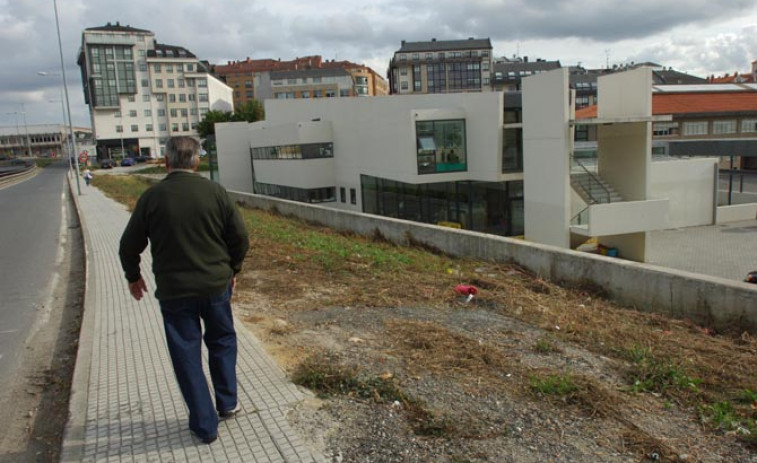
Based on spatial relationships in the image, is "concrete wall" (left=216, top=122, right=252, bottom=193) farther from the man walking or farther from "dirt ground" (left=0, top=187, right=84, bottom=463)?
the man walking

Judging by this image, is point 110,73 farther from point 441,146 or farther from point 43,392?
point 43,392

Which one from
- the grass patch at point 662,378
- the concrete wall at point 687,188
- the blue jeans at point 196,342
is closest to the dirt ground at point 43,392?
the blue jeans at point 196,342

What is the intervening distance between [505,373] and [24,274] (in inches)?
421

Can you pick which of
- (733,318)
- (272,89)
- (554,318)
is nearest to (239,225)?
(554,318)

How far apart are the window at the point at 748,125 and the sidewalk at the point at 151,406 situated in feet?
195

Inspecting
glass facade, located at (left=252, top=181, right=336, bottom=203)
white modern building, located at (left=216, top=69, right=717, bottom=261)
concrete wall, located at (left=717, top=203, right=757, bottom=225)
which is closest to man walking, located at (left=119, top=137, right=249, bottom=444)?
white modern building, located at (left=216, top=69, right=717, bottom=261)

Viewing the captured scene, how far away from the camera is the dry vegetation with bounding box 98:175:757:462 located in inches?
141

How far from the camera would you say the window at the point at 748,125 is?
5356 centimetres

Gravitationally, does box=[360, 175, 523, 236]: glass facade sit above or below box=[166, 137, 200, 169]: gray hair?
below

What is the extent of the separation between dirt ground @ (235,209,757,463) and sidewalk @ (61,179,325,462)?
206 mm

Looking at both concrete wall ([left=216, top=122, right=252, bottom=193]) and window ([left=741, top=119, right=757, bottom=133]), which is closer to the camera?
concrete wall ([left=216, top=122, right=252, bottom=193])

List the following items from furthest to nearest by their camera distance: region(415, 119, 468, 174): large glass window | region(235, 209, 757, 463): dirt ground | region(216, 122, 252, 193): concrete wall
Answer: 1. region(216, 122, 252, 193): concrete wall
2. region(415, 119, 468, 174): large glass window
3. region(235, 209, 757, 463): dirt ground

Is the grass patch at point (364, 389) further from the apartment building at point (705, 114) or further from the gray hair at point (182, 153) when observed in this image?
the apartment building at point (705, 114)

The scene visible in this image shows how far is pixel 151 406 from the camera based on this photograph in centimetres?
426
